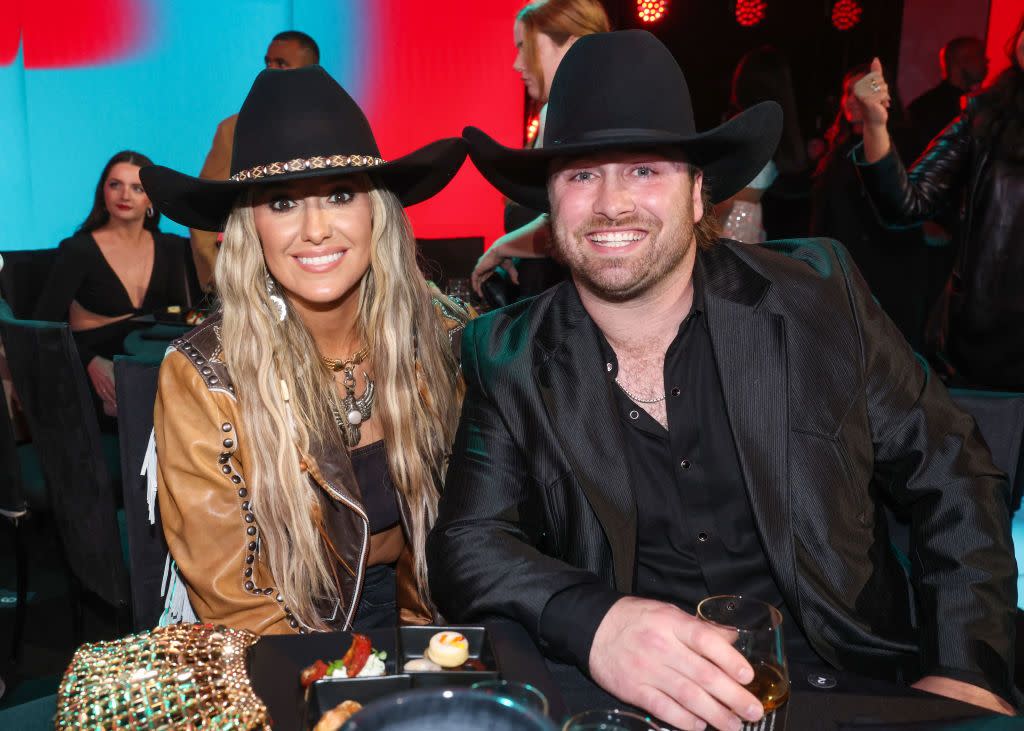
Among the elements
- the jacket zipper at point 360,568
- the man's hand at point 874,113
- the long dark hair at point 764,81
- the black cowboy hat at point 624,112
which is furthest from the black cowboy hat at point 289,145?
the long dark hair at point 764,81

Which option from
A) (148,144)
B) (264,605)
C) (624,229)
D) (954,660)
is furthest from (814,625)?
(148,144)

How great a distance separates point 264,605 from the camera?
1978 mm

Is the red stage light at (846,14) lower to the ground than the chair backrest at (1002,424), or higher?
higher

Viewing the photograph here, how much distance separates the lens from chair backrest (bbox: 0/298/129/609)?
8.16 feet

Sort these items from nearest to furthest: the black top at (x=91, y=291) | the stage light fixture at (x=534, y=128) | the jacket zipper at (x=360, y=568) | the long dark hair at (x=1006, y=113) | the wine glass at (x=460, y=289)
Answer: the jacket zipper at (x=360, y=568), the long dark hair at (x=1006, y=113), the stage light fixture at (x=534, y=128), the wine glass at (x=460, y=289), the black top at (x=91, y=291)

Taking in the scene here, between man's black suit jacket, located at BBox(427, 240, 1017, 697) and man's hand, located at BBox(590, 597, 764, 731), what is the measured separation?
0.88ft

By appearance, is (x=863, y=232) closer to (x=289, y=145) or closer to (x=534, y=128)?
(x=534, y=128)

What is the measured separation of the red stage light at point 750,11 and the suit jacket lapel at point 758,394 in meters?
7.78

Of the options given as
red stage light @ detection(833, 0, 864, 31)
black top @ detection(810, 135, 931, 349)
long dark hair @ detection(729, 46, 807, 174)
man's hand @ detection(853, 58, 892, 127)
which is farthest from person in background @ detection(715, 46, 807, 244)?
red stage light @ detection(833, 0, 864, 31)

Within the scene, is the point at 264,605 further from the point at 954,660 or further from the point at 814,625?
the point at 954,660

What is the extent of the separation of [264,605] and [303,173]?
36.9 inches

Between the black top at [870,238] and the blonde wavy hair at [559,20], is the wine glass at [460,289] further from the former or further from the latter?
the black top at [870,238]

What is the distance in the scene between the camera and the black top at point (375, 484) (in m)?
2.28

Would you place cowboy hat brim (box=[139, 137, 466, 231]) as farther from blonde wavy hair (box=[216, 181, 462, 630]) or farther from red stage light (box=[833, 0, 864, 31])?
red stage light (box=[833, 0, 864, 31])
